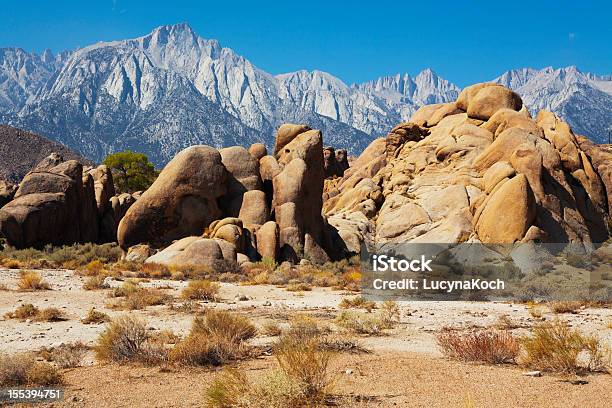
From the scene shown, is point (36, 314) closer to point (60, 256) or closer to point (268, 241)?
point (60, 256)

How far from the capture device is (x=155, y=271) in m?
25.3

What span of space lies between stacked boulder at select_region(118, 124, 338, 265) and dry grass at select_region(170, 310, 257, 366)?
16678mm

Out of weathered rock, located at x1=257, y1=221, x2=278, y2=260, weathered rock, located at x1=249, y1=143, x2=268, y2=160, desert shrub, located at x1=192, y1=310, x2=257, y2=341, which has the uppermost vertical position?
weathered rock, located at x1=249, y1=143, x2=268, y2=160

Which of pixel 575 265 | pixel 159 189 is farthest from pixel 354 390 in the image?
pixel 159 189

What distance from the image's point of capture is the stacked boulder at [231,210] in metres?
30.7

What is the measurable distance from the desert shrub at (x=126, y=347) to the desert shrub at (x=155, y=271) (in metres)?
14.4

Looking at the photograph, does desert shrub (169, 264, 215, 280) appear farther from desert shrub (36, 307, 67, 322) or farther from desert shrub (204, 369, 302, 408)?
desert shrub (204, 369, 302, 408)

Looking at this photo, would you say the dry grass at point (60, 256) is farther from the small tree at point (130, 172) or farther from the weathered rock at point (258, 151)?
the small tree at point (130, 172)

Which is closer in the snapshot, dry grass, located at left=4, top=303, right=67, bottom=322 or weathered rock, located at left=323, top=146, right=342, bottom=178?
dry grass, located at left=4, top=303, right=67, bottom=322

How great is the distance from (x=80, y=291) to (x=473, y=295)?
1452cm

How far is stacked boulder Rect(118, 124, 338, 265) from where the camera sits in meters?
30.7

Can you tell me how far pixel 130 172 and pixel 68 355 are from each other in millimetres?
59644

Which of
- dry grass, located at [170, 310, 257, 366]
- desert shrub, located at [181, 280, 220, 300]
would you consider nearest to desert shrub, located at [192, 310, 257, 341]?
dry grass, located at [170, 310, 257, 366]

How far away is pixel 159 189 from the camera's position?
104 feet
